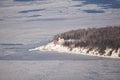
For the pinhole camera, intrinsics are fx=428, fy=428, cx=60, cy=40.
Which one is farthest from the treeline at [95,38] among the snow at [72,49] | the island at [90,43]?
the snow at [72,49]

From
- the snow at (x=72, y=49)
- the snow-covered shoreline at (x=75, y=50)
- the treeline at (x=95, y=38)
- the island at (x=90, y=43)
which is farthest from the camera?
the treeline at (x=95, y=38)

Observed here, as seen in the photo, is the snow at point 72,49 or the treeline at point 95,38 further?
the treeline at point 95,38

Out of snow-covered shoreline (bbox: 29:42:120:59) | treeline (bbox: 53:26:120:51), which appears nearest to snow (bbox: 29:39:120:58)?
snow-covered shoreline (bbox: 29:42:120:59)

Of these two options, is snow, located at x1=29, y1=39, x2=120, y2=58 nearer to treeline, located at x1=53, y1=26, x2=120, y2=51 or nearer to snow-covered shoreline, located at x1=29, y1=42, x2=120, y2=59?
snow-covered shoreline, located at x1=29, y1=42, x2=120, y2=59

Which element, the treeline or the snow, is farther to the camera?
the treeline

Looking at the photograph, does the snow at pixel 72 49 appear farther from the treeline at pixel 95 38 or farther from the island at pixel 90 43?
the treeline at pixel 95 38

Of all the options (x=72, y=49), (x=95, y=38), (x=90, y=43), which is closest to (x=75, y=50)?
(x=72, y=49)

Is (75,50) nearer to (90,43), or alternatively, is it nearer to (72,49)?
(72,49)
